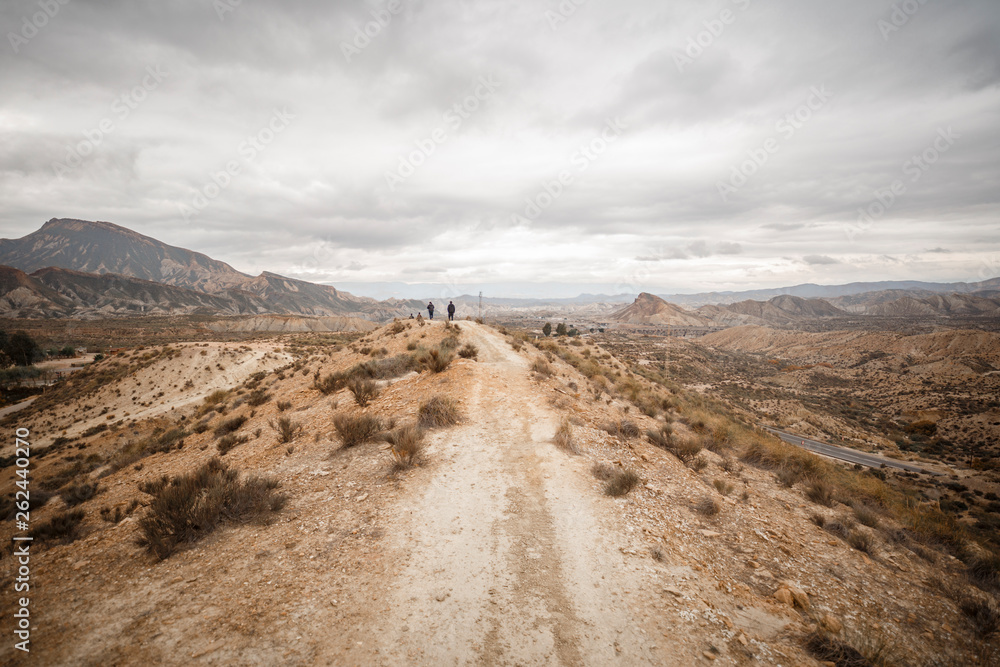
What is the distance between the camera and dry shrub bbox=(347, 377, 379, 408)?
12.8m

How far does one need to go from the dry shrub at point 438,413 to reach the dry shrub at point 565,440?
3.12 metres

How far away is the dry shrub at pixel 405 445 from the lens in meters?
8.52

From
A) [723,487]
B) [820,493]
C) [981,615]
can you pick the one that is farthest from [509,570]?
[820,493]

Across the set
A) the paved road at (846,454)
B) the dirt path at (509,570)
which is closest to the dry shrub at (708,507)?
the dirt path at (509,570)

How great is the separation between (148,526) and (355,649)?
4.85 metres

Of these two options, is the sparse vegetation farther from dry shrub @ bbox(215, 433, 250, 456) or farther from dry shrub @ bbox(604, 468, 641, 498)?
dry shrub @ bbox(215, 433, 250, 456)

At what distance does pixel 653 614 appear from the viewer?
4918 millimetres

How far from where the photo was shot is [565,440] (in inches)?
378

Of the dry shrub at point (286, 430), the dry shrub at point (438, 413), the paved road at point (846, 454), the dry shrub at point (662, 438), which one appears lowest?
the paved road at point (846, 454)

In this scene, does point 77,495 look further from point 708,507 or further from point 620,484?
point 708,507

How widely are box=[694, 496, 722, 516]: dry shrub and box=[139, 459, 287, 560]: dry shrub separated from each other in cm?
878

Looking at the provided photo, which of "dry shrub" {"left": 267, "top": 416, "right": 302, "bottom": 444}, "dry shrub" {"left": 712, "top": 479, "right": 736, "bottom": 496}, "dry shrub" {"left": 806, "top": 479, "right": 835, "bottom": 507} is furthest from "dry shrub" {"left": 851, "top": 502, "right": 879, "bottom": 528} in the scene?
"dry shrub" {"left": 267, "top": 416, "right": 302, "bottom": 444}

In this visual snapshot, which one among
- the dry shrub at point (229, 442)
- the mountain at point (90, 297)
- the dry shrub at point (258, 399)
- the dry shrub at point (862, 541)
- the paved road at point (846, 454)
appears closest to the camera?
the dry shrub at point (862, 541)

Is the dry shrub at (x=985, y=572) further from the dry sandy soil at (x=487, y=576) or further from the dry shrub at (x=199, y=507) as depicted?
the dry shrub at (x=199, y=507)
